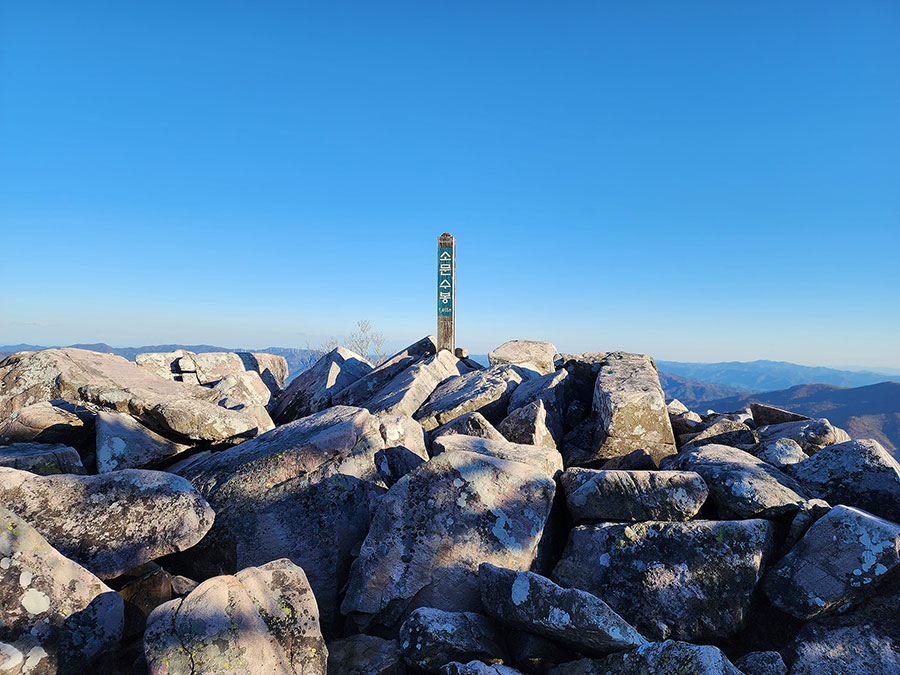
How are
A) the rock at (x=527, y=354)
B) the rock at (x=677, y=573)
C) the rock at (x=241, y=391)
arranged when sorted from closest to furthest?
1. the rock at (x=677, y=573)
2. the rock at (x=241, y=391)
3. the rock at (x=527, y=354)

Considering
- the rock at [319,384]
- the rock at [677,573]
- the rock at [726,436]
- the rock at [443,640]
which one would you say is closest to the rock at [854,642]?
the rock at [677,573]

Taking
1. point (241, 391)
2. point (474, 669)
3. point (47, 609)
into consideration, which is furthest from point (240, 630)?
point (241, 391)

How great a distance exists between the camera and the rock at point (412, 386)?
8.46 meters

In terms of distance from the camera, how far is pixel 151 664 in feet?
10.2

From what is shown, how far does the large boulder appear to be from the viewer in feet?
21.5

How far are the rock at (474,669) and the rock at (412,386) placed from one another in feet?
16.0

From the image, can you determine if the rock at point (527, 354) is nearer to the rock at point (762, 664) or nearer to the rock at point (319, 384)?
the rock at point (319, 384)

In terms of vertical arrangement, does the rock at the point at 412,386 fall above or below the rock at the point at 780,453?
above

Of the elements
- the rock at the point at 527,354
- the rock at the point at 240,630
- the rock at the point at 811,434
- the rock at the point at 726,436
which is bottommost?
the rock at the point at 240,630

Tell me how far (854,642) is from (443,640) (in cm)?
332

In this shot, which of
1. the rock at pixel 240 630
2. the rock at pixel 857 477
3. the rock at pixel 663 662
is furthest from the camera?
the rock at pixel 857 477

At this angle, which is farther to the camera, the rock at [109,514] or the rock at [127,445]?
the rock at [127,445]

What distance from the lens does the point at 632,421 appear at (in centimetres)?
719

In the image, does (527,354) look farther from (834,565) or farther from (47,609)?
(47,609)
